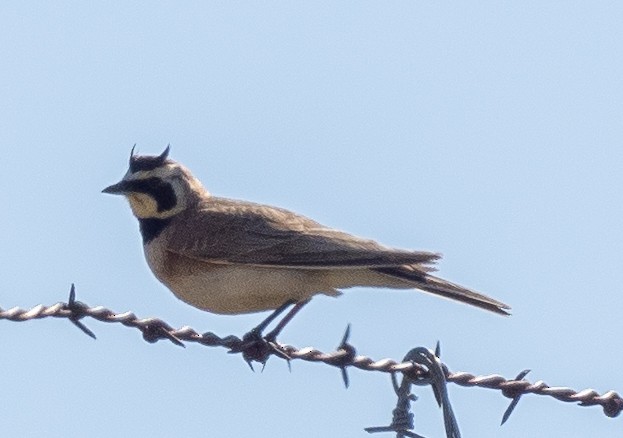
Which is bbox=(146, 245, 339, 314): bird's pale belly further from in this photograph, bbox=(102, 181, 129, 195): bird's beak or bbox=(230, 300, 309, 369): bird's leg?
bbox=(102, 181, 129, 195): bird's beak

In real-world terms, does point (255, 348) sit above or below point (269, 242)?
below

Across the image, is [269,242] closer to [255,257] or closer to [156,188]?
[255,257]

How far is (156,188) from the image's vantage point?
11242mm

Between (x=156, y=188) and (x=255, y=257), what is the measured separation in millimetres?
1762

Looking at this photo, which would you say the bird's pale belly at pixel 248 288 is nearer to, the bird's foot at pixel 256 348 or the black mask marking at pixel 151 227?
the bird's foot at pixel 256 348

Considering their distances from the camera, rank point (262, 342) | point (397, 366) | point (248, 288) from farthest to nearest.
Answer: point (248, 288) → point (262, 342) → point (397, 366)

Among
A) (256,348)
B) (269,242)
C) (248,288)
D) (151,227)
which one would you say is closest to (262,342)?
(256,348)

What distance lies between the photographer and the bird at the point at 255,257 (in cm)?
906

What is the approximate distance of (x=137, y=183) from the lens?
11219 mm

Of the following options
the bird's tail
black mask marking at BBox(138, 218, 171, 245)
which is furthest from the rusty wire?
black mask marking at BBox(138, 218, 171, 245)

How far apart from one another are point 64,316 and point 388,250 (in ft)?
9.50

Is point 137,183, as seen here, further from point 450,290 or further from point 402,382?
point 402,382

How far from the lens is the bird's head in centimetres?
1112

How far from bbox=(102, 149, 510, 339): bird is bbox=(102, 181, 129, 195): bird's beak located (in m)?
0.01
